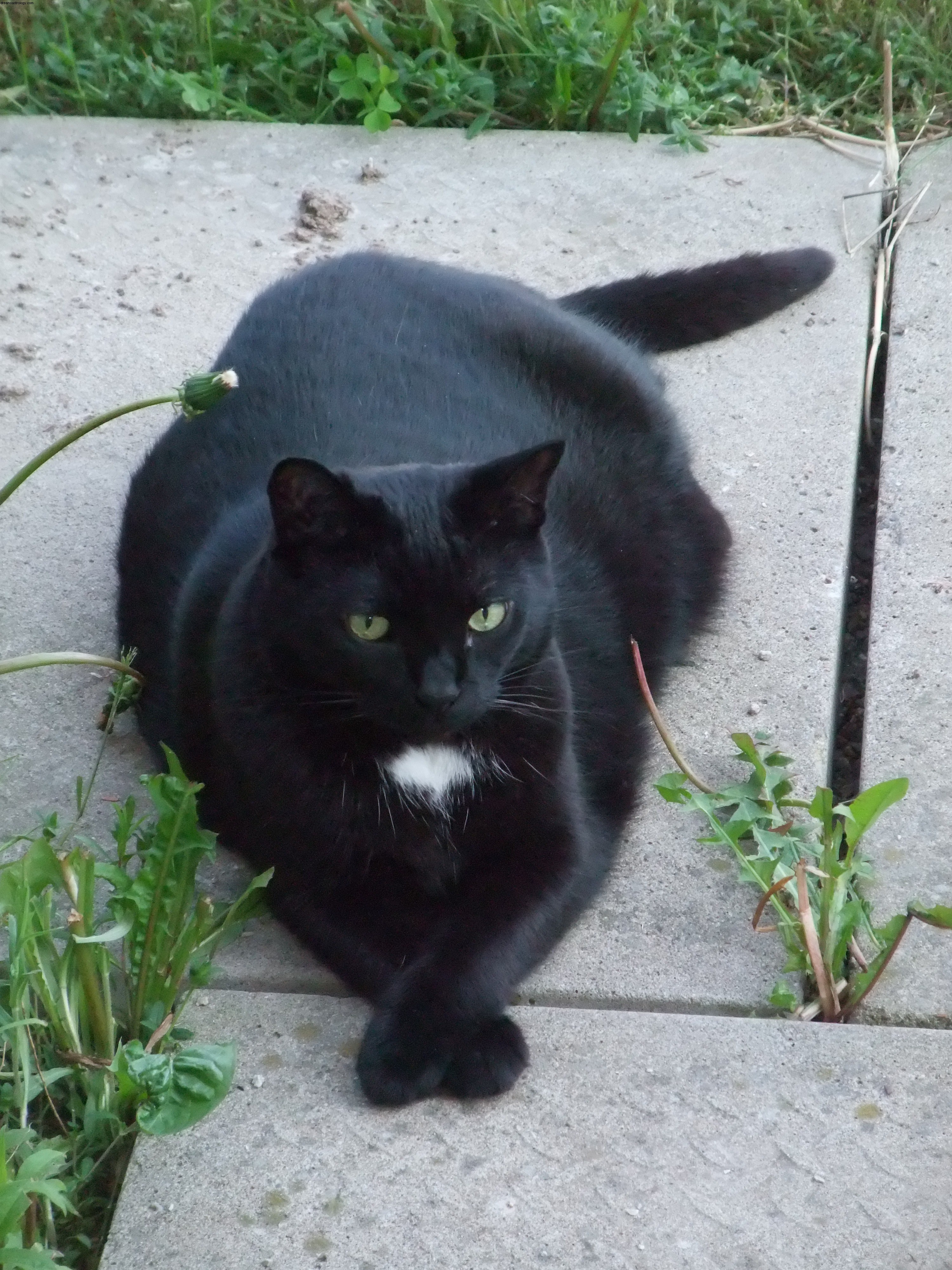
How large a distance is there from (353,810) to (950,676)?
1.14m

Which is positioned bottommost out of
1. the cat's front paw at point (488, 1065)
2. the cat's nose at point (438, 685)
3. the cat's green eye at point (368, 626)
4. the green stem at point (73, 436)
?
the cat's front paw at point (488, 1065)

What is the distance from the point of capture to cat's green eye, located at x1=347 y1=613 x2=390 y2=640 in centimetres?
210

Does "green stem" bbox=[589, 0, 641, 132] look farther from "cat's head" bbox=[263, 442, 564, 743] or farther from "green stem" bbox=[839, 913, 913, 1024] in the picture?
"green stem" bbox=[839, 913, 913, 1024]

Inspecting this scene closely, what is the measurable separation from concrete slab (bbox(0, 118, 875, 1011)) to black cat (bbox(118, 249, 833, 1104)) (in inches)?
4.7

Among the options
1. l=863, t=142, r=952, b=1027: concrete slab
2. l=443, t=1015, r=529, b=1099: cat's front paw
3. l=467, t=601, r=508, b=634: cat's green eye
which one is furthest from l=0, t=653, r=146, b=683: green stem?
l=863, t=142, r=952, b=1027: concrete slab

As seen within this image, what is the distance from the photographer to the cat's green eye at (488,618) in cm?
213

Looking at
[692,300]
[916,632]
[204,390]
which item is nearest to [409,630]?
[204,390]

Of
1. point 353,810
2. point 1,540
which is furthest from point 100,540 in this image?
point 353,810

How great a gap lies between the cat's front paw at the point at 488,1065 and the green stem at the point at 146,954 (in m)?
0.43

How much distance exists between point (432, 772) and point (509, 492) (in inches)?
17.6

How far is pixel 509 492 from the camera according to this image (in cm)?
214

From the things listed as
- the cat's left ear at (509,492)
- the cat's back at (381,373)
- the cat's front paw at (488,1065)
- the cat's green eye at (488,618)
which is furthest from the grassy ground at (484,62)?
the cat's front paw at (488,1065)

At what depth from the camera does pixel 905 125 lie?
167 inches

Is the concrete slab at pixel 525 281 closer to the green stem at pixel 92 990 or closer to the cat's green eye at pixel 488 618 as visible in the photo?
the green stem at pixel 92 990
